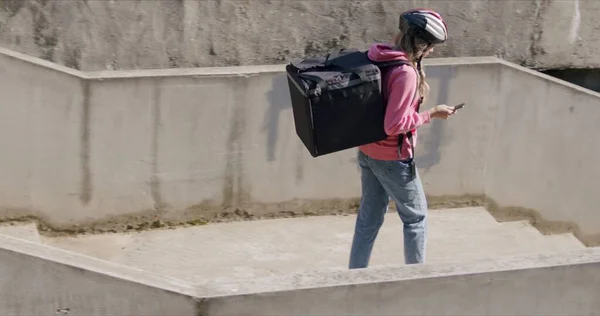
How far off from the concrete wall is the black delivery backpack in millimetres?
1647

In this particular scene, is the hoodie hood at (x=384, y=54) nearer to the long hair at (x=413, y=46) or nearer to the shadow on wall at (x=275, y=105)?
the long hair at (x=413, y=46)

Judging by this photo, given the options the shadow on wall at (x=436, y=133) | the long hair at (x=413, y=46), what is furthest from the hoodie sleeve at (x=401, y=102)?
the shadow on wall at (x=436, y=133)

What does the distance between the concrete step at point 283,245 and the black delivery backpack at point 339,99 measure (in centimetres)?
146

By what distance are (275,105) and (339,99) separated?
1.89 metres

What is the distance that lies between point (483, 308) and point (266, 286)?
1.03m

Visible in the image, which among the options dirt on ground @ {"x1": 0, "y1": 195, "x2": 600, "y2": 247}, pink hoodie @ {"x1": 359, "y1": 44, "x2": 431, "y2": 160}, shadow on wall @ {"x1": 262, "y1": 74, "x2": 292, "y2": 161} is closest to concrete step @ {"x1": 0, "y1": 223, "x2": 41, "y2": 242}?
dirt on ground @ {"x1": 0, "y1": 195, "x2": 600, "y2": 247}

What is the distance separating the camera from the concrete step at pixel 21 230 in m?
6.41

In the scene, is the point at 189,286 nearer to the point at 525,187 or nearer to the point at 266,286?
the point at 266,286

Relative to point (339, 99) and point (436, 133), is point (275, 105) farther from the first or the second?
point (339, 99)

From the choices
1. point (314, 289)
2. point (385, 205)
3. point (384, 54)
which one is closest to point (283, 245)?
point (385, 205)

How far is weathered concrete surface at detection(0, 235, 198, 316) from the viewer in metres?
4.30

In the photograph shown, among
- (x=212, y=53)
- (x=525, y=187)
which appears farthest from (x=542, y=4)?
(x=212, y=53)

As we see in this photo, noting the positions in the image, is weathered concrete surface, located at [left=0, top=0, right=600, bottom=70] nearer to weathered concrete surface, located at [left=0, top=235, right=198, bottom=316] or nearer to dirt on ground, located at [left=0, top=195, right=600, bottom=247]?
dirt on ground, located at [left=0, top=195, right=600, bottom=247]

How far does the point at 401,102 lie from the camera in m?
5.05
